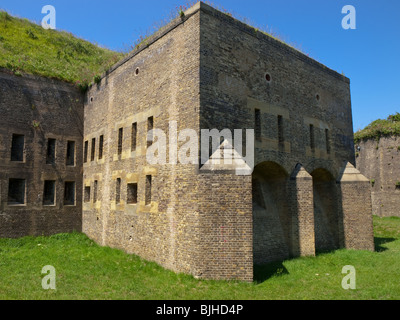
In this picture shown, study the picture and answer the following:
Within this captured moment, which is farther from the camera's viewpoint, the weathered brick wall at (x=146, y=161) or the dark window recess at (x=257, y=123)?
the dark window recess at (x=257, y=123)

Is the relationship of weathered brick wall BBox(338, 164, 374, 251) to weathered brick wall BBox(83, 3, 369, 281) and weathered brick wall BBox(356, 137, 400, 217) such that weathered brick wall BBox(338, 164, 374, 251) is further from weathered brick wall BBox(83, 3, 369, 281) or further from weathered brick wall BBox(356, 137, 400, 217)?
weathered brick wall BBox(356, 137, 400, 217)

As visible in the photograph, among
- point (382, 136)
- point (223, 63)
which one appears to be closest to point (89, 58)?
point (223, 63)

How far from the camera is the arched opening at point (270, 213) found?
12.2 metres

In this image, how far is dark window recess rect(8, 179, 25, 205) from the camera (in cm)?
1573

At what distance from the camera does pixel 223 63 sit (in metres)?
11.6

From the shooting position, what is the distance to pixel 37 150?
53.7ft

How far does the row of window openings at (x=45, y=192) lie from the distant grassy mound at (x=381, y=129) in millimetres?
25655

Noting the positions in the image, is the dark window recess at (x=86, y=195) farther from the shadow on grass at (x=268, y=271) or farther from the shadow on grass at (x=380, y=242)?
the shadow on grass at (x=380, y=242)

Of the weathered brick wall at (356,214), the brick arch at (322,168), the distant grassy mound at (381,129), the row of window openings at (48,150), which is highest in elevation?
the distant grassy mound at (381,129)

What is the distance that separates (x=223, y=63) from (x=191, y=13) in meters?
2.06

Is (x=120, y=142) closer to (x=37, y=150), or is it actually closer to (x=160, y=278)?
(x=37, y=150)

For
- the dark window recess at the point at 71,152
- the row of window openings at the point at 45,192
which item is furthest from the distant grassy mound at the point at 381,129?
the row of window openings at the point at 45,192

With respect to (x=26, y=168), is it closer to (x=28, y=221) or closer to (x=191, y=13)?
(x=28, y=221)

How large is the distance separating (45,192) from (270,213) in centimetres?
1145
